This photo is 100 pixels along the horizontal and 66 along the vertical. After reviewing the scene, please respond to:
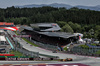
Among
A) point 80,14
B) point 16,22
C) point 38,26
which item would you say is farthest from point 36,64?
point 16,22

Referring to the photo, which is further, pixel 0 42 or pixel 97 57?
pixel 0 42

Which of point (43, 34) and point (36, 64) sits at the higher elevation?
point (43, 34)

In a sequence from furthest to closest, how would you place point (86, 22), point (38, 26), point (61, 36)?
point (86, 22) → point (38, 26) → point (61, 36)

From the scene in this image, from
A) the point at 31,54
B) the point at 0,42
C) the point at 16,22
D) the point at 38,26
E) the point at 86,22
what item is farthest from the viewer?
the point at 16,22

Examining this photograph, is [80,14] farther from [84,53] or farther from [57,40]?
[84,53]

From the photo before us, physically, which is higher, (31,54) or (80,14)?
(80,14)

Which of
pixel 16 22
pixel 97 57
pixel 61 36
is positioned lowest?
pixel 97 57

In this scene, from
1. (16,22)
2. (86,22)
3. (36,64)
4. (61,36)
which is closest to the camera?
(36,64)

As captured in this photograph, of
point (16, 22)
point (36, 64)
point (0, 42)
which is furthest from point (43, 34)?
point (16, 22)

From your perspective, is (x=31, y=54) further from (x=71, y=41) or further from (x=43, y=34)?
(x=43, y=34)
